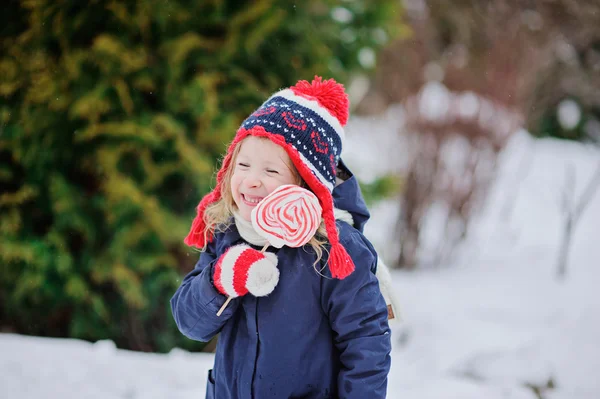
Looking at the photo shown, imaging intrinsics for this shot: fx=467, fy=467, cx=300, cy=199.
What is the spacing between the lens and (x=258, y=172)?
4.95 feet

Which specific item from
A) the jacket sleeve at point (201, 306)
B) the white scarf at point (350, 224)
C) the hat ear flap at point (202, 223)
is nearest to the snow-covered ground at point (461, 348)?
the white scarf at point (350, 224)

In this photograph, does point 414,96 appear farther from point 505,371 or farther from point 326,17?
point 505,371

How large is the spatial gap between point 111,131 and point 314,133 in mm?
2482

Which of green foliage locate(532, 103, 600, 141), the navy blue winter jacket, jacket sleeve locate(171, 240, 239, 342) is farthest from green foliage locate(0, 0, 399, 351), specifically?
green foliage locate(532, 103, 600, 141)

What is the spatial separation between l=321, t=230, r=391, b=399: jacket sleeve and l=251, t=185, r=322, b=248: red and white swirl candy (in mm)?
158

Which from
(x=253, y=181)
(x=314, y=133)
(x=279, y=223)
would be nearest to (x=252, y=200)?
(x=253, y=181)

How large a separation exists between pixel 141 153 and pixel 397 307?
2658 millimetres

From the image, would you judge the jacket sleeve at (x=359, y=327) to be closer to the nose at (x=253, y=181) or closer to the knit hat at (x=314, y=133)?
the knit hat at (x=314, y=133)

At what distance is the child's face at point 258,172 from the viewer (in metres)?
1.50

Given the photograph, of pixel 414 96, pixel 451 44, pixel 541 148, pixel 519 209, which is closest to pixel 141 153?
pixel 414 96

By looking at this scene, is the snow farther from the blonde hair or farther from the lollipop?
the lollipop

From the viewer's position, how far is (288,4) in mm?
4004

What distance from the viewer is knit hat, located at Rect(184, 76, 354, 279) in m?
1.46

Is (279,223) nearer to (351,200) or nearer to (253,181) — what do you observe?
(253,181)
